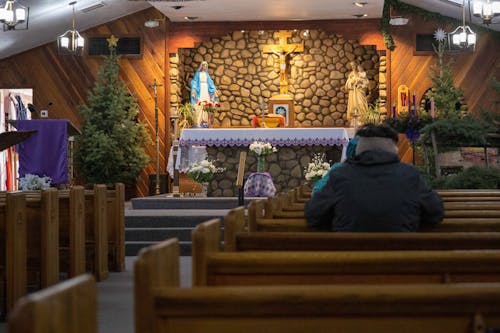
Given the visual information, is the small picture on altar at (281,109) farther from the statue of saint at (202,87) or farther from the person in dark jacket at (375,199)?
the person in dark jacket at (375,199)

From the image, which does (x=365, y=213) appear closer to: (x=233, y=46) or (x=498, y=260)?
(x=498, y=260)

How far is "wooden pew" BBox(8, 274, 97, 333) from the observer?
1044mm

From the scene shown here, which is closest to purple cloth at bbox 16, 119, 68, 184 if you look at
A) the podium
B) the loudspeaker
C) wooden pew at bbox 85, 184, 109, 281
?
the podium

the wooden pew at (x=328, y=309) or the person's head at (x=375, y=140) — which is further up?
the person's head at (x=375, y=140)

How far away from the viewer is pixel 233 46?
17.4m

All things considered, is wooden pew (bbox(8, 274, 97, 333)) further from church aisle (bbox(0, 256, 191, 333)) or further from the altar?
the altar

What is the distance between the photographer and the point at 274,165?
1302 centimetres

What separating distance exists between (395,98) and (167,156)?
4027 mm

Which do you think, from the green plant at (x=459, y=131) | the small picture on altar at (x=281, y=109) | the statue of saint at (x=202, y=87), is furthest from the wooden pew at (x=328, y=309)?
the statue of saint at (x=202, y=87)

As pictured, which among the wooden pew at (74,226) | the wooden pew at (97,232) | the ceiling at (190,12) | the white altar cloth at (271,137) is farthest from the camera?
the ceiling at (190,12)

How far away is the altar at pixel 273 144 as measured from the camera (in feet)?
42.3

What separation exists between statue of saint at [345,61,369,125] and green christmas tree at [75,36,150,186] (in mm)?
3531

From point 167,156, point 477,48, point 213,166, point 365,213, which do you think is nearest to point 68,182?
point 213,166

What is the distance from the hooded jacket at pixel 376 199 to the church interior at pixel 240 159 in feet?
0.45
